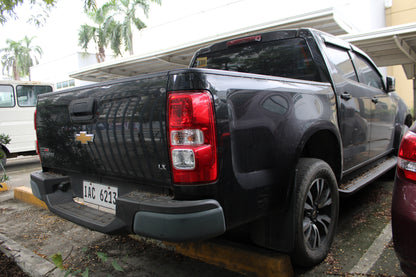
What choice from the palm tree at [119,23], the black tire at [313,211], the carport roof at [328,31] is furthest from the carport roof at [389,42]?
the palm tree at [119,23]

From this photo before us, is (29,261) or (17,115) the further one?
(17,115)

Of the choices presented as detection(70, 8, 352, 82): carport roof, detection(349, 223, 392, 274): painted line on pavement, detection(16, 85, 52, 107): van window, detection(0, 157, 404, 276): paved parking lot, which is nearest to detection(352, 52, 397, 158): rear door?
detection(0, 157, 404, 276): paved parking lot

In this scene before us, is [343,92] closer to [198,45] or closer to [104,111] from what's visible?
[104,111]

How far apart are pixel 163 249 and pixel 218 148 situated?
5.34 feet

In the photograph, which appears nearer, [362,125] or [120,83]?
[120,83]

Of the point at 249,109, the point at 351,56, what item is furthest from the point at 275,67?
the point at 249,109

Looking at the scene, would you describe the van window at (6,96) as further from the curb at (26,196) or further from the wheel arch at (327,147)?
the wheel arch at (327,147)

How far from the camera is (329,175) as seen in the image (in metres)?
2.57

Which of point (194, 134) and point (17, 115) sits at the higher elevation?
point (17, 115)

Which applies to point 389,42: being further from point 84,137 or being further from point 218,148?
point 84,137

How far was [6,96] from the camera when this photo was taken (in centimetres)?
850

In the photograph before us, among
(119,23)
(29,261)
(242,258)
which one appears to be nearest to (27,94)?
(29,261)

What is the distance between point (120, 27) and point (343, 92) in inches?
1051

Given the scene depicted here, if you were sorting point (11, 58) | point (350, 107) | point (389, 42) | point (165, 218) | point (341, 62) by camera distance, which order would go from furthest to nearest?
point (11, 58) → point (389, 42) → point (341, 62) → point (350, 107) → point (165, 218)
